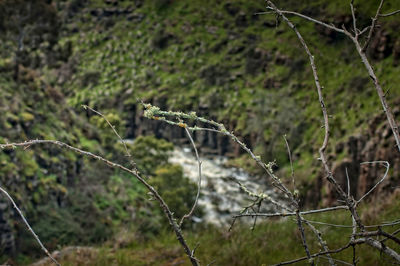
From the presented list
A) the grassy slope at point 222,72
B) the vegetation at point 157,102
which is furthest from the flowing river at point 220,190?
the grassy slope at point 222,72

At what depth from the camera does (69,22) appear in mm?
59656

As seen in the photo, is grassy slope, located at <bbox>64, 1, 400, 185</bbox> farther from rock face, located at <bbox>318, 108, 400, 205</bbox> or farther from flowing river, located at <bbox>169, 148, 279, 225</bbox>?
rock face, located at <bbox>318, 108, 400, 205</bbox>

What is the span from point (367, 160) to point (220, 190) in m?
7.96

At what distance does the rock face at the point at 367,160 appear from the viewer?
13.0 meters

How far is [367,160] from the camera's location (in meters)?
14.9

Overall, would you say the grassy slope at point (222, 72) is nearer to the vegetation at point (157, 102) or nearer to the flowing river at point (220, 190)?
the vegetation at point (157, 102)

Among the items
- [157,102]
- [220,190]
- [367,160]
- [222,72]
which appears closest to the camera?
[367,160]

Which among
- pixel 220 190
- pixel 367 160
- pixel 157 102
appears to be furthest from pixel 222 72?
pixel 367 160

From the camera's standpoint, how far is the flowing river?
1628 centimetres

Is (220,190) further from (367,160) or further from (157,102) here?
(157,102)

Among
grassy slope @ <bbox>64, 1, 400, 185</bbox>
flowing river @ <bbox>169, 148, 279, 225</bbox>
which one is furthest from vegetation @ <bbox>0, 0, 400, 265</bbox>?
flowing river @ <bbox>169, 148, 279, 225</bbox>

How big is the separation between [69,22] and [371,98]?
51601 millimetres

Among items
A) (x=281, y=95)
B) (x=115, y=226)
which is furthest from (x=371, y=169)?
(x=281, y=95)

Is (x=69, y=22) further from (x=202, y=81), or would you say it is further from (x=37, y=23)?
(x=37, y=23)
